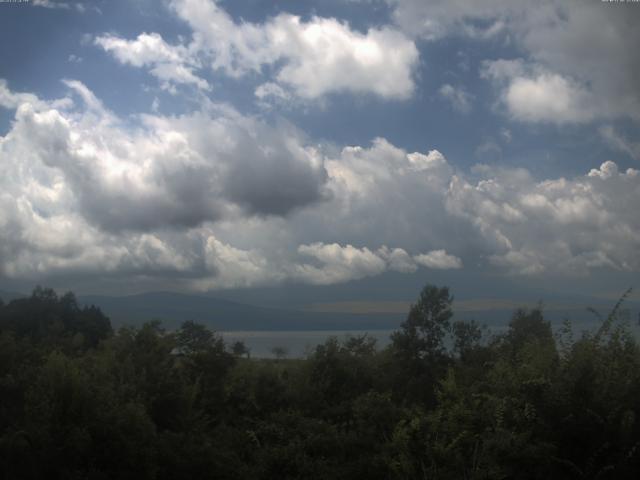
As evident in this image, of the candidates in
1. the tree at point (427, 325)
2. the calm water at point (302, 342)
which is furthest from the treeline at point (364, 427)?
the tree at point (427, 325)

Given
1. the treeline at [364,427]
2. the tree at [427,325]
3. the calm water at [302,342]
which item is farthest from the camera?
the tree at [427,325]

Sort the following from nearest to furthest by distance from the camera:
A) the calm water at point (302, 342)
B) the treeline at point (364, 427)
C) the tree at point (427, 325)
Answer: the treeline at point (364, 427), the calm water at point (302, 342), the tree at point (427, 325)

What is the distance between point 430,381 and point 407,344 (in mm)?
4087

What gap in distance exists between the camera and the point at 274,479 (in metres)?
16.6

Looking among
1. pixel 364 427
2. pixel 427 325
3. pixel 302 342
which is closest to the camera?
pixel 364 427

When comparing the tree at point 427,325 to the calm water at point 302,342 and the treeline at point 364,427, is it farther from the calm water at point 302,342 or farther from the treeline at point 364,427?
the treeline at point 364,427

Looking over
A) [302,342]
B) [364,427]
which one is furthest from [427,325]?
[302,342]

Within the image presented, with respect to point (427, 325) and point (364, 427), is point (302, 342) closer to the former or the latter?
point (427, 325)

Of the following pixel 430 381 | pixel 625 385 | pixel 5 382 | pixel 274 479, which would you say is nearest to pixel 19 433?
pixel 5 382

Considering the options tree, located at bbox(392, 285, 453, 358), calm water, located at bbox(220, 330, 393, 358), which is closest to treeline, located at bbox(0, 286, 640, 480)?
calm water, located at bbox(220, 330, 393, 358)

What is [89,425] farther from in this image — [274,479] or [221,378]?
[221,378]

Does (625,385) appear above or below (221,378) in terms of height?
above

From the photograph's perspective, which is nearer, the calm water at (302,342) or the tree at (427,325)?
the calm water at (302,342)

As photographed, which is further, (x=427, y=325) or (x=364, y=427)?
(x=427, y=325)
